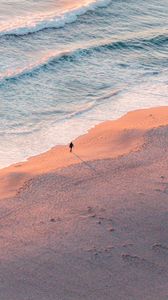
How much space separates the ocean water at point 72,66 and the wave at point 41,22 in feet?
0.11

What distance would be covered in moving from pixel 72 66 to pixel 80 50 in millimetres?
1364

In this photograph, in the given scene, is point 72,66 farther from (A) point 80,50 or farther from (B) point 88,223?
(B) point 88,223

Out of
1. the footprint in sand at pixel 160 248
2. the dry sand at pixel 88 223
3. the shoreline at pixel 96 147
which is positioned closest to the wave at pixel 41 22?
the shoreline at pixel 96 147

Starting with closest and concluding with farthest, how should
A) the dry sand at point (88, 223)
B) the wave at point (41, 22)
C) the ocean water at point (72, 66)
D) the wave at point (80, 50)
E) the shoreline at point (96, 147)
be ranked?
the dry sand at point (88, 223), the shoreline at point (96, 147), the ocean water at point (72, 66), the wave at point (80, 50), the wave at point (41, 22)

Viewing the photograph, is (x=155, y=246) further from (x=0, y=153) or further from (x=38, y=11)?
(x=38, y=11)

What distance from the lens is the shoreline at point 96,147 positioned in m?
12.4

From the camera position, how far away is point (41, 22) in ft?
74.9

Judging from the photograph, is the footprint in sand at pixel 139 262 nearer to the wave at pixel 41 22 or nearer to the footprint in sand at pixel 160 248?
the footprint in sand at pixel 160 248

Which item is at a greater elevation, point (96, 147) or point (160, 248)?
point (160, 248)

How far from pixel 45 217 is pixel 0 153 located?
325 cm

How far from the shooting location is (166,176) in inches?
486

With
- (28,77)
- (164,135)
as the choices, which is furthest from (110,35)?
(164,135)

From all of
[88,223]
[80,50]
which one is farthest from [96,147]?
[80,50]

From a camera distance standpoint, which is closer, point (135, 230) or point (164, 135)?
point (135, 230)
